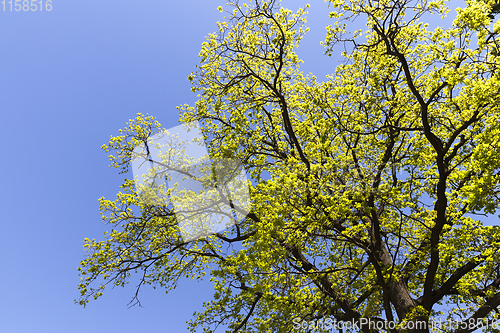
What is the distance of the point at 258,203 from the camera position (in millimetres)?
8523

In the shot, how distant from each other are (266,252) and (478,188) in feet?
17.0

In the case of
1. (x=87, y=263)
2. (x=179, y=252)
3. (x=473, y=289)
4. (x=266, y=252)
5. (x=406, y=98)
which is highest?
(x=406, y=98)

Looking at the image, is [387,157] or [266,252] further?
[387,157]

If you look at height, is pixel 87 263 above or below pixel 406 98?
below

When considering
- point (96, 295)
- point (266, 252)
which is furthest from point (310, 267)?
point (96, 295)

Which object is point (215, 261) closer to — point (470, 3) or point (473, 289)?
point (473, 289)

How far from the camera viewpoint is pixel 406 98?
10273 millimetres

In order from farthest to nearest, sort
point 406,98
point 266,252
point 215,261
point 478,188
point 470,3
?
1. point 215,261
2. point 406,98
3. point 266,252
4. point 470,3
5. point 478,188

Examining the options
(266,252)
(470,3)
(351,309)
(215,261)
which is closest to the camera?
(470,3)

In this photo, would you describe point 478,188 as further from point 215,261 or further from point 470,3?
point 215,261

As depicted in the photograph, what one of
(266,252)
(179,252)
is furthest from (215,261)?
(266,252)

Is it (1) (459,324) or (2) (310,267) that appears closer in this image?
(1) (459,324)

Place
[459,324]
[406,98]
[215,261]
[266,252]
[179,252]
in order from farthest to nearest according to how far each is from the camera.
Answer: [215,261]
[179,252]
[406,98]
[459,324]
[266,252]

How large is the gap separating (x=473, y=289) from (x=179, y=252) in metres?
10.3
